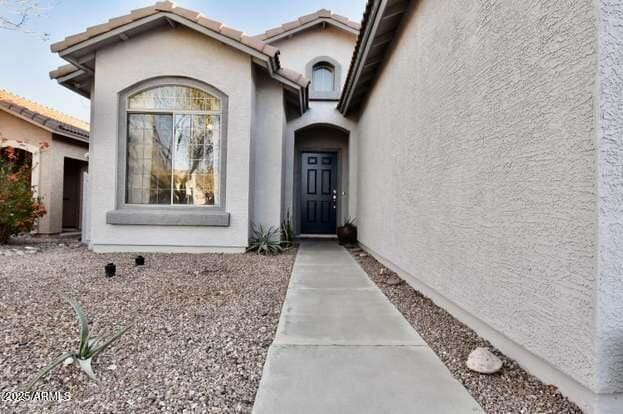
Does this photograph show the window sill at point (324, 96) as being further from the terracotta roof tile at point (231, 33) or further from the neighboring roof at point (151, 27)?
the terracotta roof tile at point (231, 33)

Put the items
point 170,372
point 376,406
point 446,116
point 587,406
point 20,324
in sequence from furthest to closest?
1. point 446,116
2. point 20,324
3. point 170,372
4. point 376,406
5. point 587,406

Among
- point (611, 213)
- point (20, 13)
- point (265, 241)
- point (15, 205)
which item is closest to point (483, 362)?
point (611, 213)

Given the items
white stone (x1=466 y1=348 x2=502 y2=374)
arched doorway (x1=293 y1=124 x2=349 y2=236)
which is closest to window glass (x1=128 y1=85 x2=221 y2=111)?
arched doorway (x1=293 y1=124 x2=349 y2=236)

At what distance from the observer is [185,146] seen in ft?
24.0

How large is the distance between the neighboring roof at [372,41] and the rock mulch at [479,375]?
391 centimetres

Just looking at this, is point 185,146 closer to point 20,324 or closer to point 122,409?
point 20,324

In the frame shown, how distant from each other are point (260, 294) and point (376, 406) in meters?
2.48

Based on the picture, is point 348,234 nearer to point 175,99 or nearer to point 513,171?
point 175,99

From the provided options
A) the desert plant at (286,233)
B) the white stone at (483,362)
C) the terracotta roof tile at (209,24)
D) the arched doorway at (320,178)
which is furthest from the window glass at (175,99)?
the white stone at (483,362)

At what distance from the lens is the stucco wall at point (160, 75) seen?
23.1 ft

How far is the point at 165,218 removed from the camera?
698cm

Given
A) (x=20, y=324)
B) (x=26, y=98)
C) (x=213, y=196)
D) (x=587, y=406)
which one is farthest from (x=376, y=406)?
(x=26, y=98)

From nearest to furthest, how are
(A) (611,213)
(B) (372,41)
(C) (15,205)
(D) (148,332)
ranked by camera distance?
(A) (611,213), (D) (148,332), (B) (372,41), (C) (15,205)

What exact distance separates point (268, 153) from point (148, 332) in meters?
5.64
